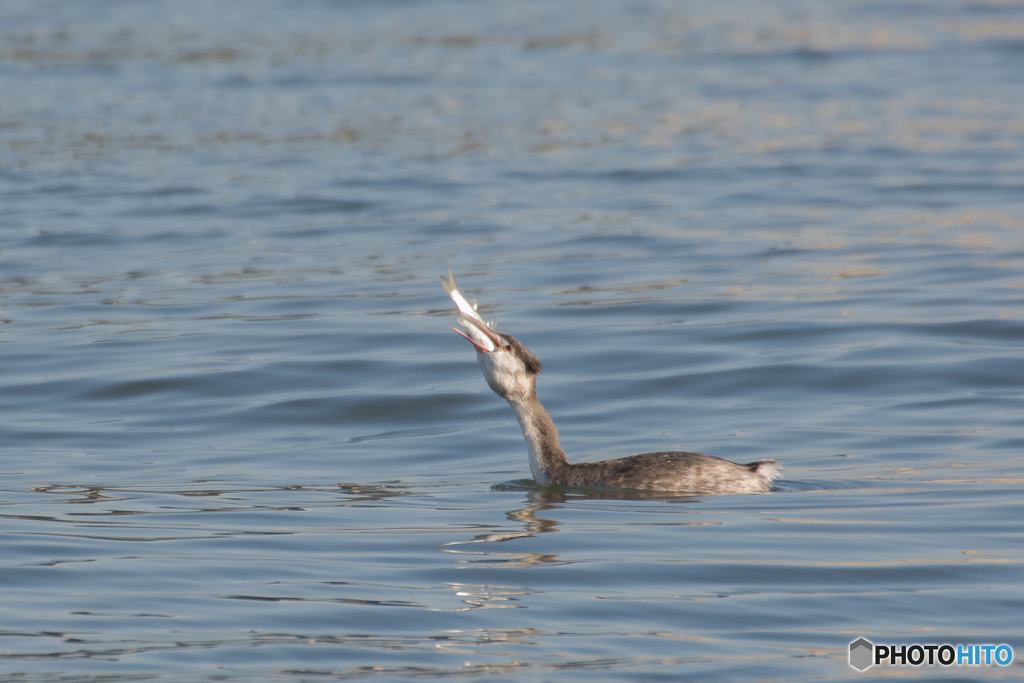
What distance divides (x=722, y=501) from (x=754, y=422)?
239 cm

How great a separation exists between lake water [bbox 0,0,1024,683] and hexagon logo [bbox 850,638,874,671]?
0.06m

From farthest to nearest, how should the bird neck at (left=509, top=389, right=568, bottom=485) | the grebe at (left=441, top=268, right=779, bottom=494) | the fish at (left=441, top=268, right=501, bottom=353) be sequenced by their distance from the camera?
the bird neck at (left=509, top=389, right=568, bottom=485) < the grebe at (left=441, top=268, right=779, bottom=494) < the fish at (left=441, top=268, right=501, bottom=353)

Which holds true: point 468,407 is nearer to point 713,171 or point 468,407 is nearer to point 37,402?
point 37,402

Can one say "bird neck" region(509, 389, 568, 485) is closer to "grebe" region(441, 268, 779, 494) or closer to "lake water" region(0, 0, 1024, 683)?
"grebe" region(441, 268, 779, 494)

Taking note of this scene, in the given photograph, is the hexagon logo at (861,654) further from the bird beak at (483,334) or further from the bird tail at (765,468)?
the bird beak at (483,334)

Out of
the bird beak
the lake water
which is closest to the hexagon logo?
the lake water

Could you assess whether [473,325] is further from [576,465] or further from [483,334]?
[576,465]

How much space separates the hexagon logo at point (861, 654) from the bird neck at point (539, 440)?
313 centimetres

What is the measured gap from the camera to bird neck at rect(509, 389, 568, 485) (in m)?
8.86

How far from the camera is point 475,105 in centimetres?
2744

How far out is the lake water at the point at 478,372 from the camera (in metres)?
6.32

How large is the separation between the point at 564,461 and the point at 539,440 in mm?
200

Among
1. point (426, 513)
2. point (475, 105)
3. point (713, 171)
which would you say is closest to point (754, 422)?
point (426, 513)

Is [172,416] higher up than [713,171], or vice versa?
[713,171]
